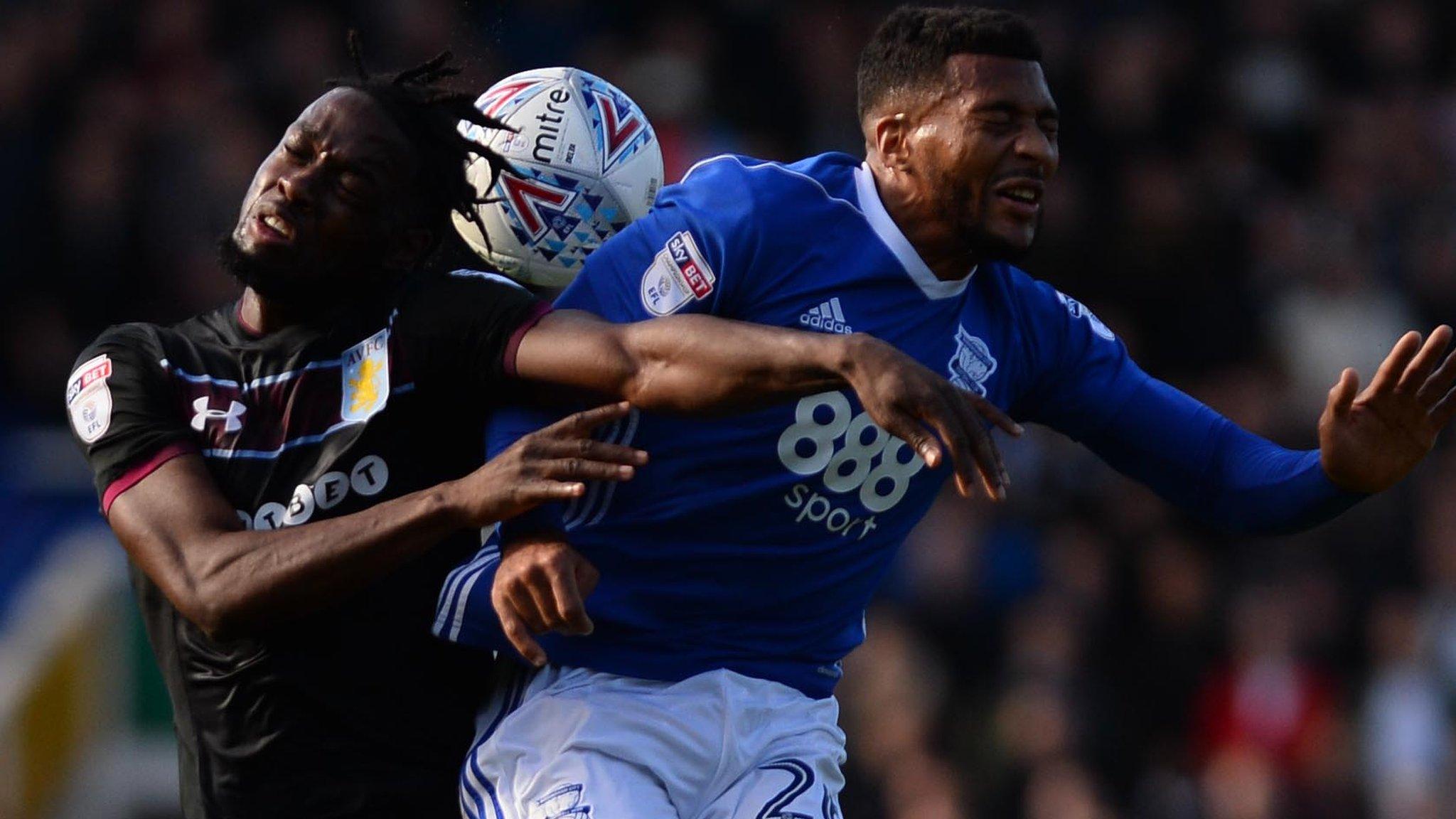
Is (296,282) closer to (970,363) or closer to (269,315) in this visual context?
(269,315)

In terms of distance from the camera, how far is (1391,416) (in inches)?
171

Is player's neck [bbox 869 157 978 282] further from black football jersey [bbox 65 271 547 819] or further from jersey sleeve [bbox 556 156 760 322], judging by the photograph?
black football jersey [bbox 65 271 547 819]

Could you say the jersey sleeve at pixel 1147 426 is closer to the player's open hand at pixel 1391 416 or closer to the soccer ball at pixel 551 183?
the player's open hand at pixel 1391 416

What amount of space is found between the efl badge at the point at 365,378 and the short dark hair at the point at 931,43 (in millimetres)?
1218

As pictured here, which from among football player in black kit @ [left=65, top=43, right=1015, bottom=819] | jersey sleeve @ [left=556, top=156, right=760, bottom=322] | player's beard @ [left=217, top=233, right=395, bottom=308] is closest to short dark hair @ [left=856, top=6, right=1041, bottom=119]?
jersey sleeve @ [left=556, top=156, right=760, bottom=322]

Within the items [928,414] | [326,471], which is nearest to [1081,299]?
[326,471]

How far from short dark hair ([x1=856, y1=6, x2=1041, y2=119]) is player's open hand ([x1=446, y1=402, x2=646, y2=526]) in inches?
47.0

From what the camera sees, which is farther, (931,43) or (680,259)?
(931,43)

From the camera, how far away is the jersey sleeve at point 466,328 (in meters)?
3.97

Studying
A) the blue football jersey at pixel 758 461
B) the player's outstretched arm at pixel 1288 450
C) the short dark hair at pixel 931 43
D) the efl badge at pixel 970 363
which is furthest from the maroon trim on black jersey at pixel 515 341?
the player's outstretched arm at pixel 1288 450

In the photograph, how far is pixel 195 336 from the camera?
4.30m

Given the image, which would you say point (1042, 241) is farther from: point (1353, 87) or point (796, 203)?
point (796, 203)

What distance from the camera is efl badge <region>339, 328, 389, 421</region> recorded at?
409 cm

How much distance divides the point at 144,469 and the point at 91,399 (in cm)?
24
